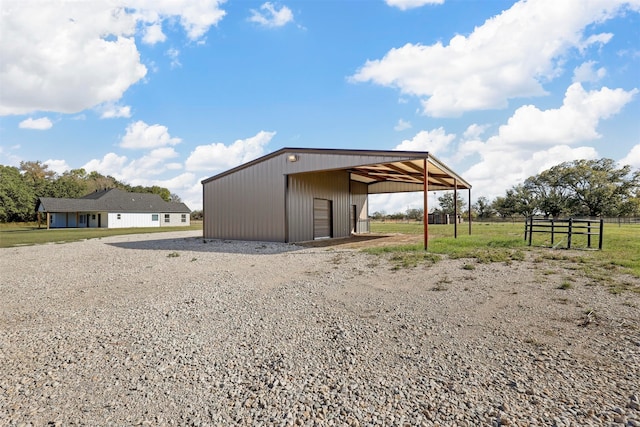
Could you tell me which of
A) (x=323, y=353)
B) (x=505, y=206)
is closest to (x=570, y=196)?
(x=505, y=206)

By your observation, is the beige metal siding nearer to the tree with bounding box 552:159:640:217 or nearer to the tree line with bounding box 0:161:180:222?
the tree with bounding box 552:159:640:217

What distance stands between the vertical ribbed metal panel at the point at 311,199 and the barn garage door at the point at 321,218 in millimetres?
296

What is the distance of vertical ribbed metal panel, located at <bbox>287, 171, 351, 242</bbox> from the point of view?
45.1 feet

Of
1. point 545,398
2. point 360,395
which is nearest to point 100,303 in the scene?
point 360,395

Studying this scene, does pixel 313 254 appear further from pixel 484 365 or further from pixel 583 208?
pixel 583 208

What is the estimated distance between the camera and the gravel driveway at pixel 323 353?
2.32 meters

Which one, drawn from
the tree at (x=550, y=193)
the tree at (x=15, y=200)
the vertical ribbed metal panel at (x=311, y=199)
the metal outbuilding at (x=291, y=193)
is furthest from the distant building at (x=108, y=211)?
the tree at (x=550, y=193)

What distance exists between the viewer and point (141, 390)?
2.62 m

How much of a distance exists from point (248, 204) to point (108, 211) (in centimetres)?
2963

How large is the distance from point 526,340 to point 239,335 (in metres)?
2.99

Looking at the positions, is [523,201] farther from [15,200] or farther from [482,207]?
[15,200]

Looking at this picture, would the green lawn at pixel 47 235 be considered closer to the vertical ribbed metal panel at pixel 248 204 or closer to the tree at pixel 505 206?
the vertical ribbed metal panel at pixel 248 204

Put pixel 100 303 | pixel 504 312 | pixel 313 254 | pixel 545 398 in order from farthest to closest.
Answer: pixel 313 254 < pixel 100 303 < pixel 504 312 < pixel 545 398

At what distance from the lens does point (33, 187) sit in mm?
45219
